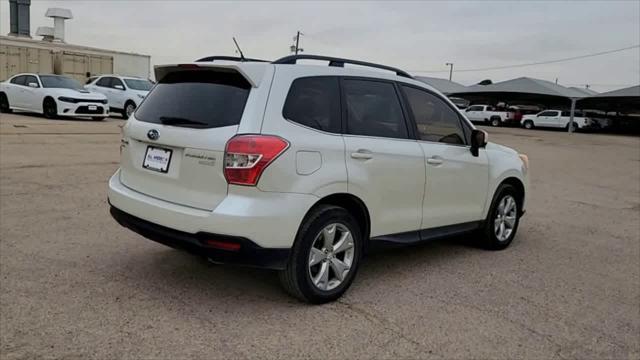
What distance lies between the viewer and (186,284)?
14.0ft

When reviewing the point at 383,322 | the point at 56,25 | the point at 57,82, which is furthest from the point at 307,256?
the point at 56,25

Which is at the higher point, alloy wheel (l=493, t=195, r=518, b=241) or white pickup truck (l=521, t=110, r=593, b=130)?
white pickup truck (l=521, t=110, r=593, b=130)

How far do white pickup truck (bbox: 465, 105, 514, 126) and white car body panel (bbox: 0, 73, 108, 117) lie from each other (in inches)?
1280

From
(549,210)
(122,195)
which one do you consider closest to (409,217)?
(122,195)

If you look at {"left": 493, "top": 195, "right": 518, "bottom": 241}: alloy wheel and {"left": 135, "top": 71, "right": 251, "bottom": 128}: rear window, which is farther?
{"left": 493, "top": 195, "right": 518, "bottom": 241}: alloy wheel

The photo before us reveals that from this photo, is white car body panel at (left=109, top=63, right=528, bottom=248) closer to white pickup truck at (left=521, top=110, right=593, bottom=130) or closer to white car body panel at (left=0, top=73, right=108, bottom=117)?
white car body panel at (left=0, top=73, right=108, bottom=117)

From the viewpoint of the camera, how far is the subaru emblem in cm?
390

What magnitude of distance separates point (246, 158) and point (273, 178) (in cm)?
21

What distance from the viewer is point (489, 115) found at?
44.9 metres

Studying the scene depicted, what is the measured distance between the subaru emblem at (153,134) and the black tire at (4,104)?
63.5 ft

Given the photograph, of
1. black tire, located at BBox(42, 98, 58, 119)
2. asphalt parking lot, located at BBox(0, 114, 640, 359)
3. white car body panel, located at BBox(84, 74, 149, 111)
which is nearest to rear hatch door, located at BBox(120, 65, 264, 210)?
asphalt parking lot, located at BBox(0, 114, 640, 359)

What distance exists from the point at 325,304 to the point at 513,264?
2269mm

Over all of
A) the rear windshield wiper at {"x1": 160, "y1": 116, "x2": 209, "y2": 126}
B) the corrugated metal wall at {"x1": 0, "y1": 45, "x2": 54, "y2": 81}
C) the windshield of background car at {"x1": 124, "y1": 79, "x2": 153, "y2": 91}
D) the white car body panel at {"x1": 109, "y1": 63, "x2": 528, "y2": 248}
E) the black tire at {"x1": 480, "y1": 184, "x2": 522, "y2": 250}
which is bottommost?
the black tire at {"x1": 480, "y1": 184, "x2": 522, "y2": 250}

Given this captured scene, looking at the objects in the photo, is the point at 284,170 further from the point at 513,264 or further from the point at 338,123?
the point at 513,264
